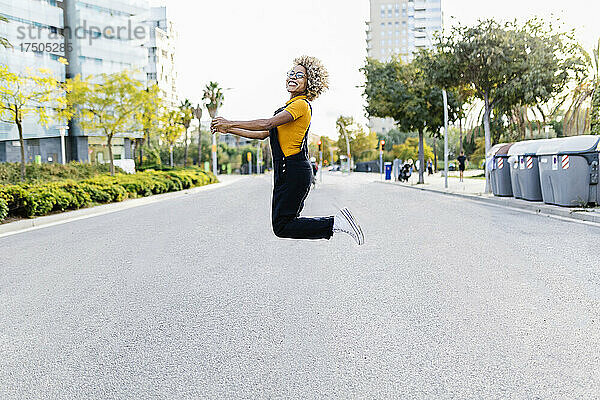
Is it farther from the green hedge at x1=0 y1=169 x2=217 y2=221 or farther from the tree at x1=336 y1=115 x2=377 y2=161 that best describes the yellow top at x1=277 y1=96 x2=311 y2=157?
the tree at x1=336 y1=115 x2=377 y2=161

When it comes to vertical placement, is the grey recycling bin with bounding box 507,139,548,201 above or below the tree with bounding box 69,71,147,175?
below

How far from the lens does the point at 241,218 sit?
1397 cm

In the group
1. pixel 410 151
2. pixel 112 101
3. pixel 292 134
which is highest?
pixel 112 101

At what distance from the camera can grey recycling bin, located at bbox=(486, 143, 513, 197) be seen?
1925 cm

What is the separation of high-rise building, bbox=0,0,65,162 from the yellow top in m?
45.4

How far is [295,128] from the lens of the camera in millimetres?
4891

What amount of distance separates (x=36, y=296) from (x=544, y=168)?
13.3 meters

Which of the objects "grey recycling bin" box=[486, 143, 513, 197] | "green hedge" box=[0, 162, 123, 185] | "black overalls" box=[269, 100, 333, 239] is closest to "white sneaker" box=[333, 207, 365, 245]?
"black overalls" box=[269, 100, 333, 239]

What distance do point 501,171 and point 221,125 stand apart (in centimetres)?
1646

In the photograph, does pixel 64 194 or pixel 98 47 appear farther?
pixel 98 47

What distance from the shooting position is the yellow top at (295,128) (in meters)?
4.85

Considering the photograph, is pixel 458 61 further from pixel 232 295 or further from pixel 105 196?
pixel 232 295

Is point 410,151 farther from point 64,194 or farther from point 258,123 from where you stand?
point 258,123

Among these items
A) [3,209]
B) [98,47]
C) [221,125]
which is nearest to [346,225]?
[221,125]
